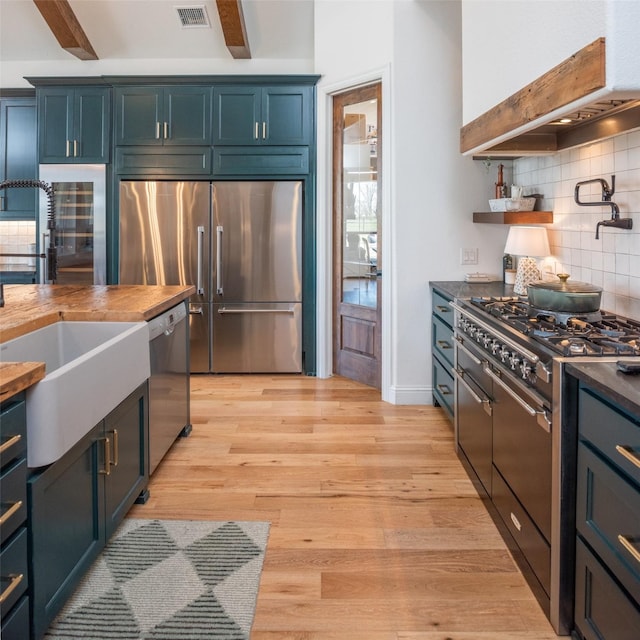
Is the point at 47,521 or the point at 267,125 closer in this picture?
the point at 47,521

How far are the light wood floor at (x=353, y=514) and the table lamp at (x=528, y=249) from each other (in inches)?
41.6

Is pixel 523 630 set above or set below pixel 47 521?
below

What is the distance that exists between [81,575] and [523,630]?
1.43 metres

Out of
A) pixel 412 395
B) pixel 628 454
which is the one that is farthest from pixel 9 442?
pixel 412 395

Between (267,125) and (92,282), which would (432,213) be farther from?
(92,282)

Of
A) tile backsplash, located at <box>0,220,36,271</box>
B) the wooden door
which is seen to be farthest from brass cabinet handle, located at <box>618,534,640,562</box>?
tile backsplash, located at <box>0,220,36,271</box>

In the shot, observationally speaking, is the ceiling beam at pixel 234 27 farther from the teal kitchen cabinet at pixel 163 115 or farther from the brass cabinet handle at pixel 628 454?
the brass cabinet handle at pixel 628 454

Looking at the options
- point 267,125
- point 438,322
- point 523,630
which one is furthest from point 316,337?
point 523,630

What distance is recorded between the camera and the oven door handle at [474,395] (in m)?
2.58

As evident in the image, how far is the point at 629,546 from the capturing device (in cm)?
138

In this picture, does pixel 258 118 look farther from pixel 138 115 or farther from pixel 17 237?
pixel 17 237

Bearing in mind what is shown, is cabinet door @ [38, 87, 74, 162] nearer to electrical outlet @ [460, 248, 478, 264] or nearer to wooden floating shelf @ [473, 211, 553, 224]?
electrical outlet @ [460, 248, 478, 264]

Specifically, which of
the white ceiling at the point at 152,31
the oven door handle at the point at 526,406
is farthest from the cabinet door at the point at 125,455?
the white ceiling at the point at 152,31

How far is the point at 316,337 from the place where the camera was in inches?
206
